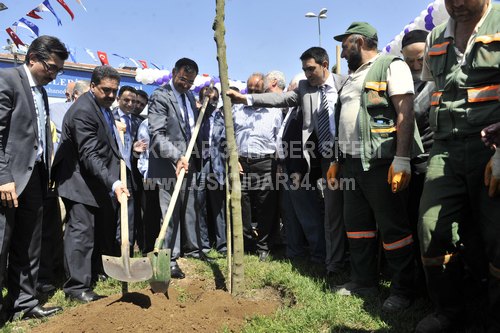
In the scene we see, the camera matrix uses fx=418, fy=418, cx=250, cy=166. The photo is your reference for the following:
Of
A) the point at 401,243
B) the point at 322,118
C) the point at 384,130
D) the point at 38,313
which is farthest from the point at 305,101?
the point at 38,313

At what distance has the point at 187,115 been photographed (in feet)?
16.1

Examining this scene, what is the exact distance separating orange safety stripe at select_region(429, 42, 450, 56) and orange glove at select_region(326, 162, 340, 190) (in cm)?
152

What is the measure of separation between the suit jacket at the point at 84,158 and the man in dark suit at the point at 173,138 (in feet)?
2.17

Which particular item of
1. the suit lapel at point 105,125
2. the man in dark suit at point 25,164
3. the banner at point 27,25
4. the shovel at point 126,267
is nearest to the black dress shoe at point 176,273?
the shovel at point 126,267

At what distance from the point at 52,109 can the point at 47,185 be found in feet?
7.73

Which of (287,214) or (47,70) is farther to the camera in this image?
(287,214)

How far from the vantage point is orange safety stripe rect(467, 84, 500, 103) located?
→ 8.15ft

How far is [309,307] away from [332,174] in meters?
1.33

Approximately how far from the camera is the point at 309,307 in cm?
341

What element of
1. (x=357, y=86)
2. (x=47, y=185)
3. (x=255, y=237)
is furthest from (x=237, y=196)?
(x=255, y=237)

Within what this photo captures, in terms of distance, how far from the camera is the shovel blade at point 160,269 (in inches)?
135

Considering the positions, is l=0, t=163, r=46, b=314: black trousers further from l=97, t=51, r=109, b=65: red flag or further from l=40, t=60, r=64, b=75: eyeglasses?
l=97, t=51, r=109, b=65: red flag

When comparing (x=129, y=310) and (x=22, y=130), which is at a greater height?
(x=22, y=130)

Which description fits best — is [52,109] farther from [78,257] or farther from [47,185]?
[78,257]
